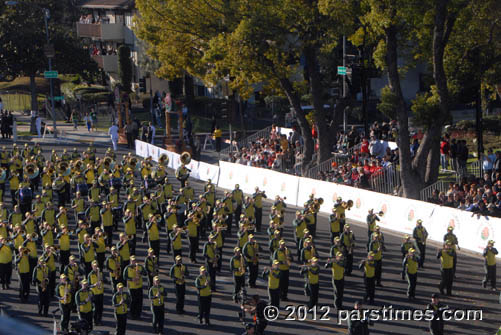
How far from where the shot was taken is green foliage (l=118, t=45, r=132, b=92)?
56.1 meters

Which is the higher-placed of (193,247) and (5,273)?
(193,247)

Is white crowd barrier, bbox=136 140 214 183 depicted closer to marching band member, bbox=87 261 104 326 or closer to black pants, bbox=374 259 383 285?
black pants, bbox=374 259 383 285

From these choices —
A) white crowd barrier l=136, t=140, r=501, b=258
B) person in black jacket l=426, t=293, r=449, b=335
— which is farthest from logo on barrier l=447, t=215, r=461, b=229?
person in black jacket l=426, t=293, r=449, b=335

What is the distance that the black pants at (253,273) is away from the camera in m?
20.1

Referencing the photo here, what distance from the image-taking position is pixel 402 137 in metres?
27.2

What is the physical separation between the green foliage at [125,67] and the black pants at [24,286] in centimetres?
3741

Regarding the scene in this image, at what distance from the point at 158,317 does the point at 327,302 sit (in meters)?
4.08

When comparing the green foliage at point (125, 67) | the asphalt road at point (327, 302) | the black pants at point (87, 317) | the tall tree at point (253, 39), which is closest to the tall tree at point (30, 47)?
the green foliage at point (125, 67)

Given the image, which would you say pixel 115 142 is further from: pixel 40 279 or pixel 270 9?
pixel 40 279

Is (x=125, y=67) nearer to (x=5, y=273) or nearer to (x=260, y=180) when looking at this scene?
(x=260, y=180)

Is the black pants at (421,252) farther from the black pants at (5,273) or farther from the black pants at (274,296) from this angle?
the black pants at (5,273)

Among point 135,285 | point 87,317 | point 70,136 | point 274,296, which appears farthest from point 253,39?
point 70,136

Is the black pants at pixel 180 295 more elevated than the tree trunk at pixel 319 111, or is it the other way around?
the tree trunk at pixel 319 111

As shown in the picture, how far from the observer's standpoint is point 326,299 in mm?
19250
